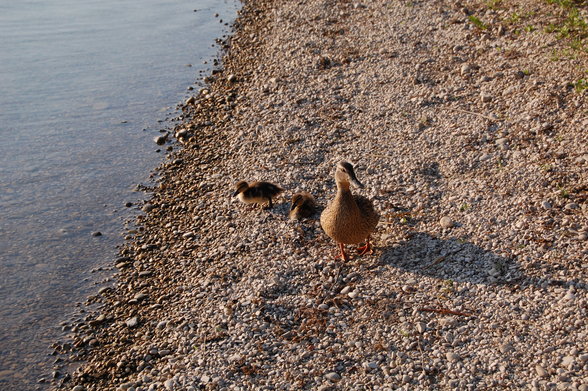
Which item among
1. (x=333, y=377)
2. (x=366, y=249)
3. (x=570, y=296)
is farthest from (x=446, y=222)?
(x=333, y=377)

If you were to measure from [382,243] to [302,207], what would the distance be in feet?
4.23

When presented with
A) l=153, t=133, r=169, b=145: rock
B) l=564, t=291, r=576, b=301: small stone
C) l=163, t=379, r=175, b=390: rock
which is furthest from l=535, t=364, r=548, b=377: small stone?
l=153, t=133, r=169, b=145: rock

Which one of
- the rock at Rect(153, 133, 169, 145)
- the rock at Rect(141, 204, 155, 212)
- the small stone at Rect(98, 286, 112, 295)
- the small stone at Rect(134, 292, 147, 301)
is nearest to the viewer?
the small stone at Rect(134, 292, 147, 301)

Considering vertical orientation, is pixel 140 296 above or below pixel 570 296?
above

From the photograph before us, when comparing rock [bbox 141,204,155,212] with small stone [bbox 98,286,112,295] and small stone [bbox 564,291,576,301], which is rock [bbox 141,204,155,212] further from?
small stone [bbox 564,291,576,301]

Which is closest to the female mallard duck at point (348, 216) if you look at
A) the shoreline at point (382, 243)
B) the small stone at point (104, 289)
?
the shoreline at point (382, 243)

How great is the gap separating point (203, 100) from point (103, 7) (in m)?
11.2

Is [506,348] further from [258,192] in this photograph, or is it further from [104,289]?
[104,289]

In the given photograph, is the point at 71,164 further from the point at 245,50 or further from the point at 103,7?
the point at 103,7

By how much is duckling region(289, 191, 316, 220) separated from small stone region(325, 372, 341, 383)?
283cm

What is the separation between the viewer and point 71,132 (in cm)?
1215

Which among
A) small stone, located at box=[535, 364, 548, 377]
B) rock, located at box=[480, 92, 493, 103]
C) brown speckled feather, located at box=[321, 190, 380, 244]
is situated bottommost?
small stone, located at box=[535, 364, 548, 377]

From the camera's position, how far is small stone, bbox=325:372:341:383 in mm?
5125

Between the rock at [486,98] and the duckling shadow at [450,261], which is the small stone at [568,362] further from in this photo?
the rock at [486,98]
